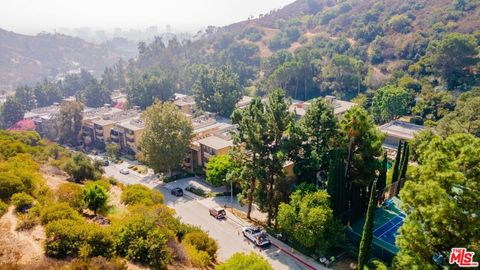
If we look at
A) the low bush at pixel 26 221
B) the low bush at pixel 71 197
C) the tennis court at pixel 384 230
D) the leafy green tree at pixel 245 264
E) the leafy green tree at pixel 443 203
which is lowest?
the tennis court at pixel 384 230

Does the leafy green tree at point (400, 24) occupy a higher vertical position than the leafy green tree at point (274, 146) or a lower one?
higher

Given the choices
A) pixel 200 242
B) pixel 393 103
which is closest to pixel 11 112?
pixel 200 242

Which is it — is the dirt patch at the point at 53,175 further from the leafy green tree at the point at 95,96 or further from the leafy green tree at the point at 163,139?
the leafy green tree at the point at 95,96

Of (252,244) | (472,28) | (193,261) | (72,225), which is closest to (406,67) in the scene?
(472,28)

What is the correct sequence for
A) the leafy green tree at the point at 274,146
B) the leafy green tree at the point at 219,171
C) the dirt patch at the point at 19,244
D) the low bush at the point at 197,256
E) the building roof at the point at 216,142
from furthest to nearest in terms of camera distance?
the building roof at the point at 216,142 → the leafy green tree at the point at 219,171 → the leafy green tree at the point at 274,146 → the low bush at the point at 197,256 → the dirt patch at the point at 19,244

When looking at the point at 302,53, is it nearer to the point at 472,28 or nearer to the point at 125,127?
the point at 472,28

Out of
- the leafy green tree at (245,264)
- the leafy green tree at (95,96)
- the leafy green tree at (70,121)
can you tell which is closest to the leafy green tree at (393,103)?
the leafy green tree at (245,264)

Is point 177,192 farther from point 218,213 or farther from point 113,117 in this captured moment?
point 113,117
